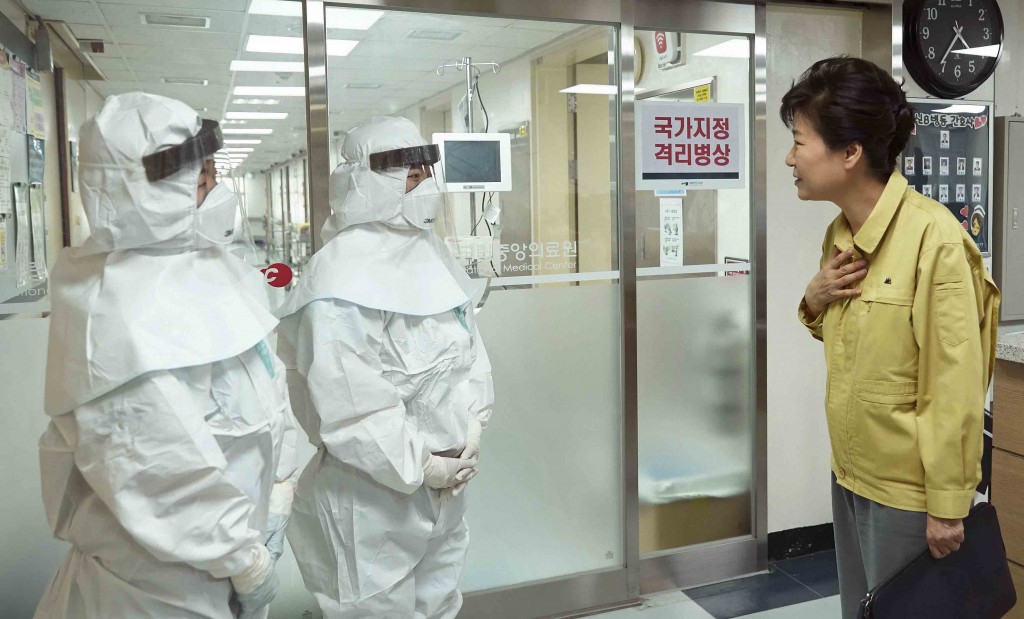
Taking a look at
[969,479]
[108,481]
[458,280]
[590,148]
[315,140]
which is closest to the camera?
[108,481]

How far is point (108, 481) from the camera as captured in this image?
1254mm

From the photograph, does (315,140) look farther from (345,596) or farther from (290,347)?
(345,596)

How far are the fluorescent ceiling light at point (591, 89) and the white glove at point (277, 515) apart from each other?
1.64 m

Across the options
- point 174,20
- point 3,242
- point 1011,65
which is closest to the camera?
point 3,242

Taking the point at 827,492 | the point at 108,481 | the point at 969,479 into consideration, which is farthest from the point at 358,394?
the point at 827,492

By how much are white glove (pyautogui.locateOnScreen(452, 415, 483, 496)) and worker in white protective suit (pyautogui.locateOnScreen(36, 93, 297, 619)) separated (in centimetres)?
59

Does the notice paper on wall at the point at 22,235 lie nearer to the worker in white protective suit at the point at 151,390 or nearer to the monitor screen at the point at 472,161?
the worker in white protective suit at the point at 151,390

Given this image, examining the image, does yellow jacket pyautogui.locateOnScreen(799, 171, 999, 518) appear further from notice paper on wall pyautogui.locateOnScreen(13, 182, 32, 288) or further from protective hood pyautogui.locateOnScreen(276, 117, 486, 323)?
notice paper on wall pyautogui.locateOnScreen(13, 182, 32, 288)

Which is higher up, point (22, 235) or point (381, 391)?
point (22, 235)

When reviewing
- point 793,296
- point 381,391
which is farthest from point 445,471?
point 793,296

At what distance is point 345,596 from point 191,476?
0.71 meters

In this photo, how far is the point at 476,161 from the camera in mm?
2631

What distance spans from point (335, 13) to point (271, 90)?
292mm

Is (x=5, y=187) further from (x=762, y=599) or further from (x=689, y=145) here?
(x=762, y=599)
